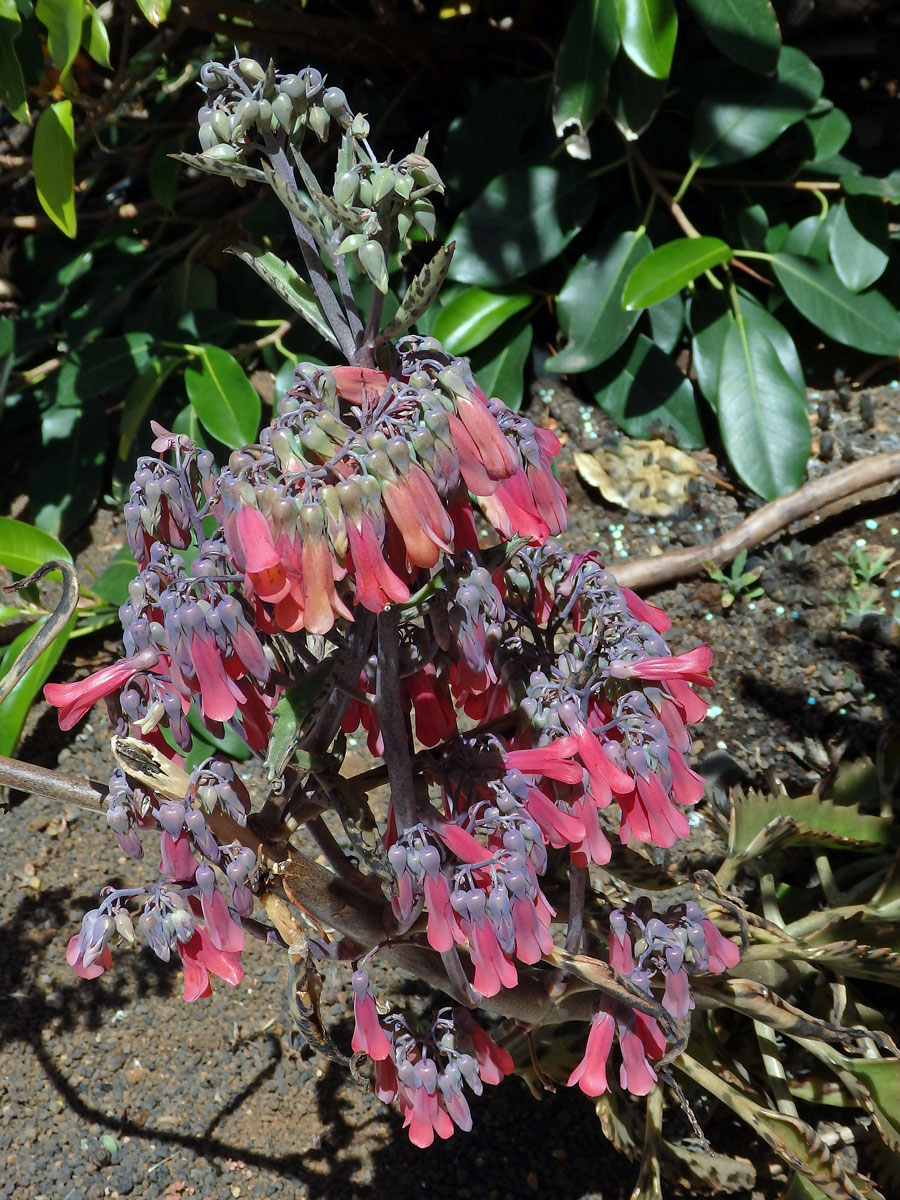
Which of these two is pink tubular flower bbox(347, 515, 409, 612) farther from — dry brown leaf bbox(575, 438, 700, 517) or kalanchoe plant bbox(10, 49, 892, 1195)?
dry brown leaf bbox(575, 438, 700, 517)

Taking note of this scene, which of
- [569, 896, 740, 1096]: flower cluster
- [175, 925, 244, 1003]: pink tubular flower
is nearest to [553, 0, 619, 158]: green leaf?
[569, 896, 740, 1096]: flower cluster

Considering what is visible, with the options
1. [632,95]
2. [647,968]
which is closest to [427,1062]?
[647,968]

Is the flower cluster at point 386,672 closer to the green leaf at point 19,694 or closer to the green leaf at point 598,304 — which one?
the green leaf at point 19,694

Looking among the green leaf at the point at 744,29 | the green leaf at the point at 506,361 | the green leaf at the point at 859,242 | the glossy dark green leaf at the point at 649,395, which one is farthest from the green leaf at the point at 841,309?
the green leaf at the point at 506,361

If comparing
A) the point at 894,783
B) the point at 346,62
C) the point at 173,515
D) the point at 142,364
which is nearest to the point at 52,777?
the point at 173,515

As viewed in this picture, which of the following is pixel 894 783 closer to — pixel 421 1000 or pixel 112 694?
pixel 421 1000

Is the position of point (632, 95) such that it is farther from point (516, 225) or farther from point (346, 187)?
point (346, 187)
